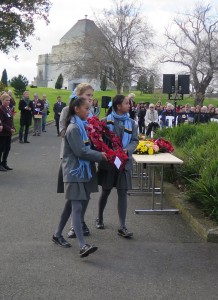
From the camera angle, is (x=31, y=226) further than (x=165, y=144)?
No

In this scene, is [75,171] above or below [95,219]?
above

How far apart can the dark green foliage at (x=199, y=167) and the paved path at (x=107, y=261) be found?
1.69ft

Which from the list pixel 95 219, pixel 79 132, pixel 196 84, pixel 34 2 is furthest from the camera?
pixel 196 84

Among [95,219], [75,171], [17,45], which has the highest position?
[17,45]

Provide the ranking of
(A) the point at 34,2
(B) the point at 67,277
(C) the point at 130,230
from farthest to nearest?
(A) the point at 34,2 < (C) the point at 130,230 < (B) the point at 67,277

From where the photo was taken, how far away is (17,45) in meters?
28.2

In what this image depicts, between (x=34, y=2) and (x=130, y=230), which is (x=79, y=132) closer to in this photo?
(x=130, y=230)

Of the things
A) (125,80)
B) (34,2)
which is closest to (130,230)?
(34,2)

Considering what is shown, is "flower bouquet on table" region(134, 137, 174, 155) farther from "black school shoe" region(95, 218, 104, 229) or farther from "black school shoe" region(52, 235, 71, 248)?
"black school shoe" region(52, 235, 71, 248)

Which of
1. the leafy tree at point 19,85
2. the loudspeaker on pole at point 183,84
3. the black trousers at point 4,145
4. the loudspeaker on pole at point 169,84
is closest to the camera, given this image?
the black trousers at point 4,145

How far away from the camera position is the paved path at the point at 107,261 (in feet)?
15.6

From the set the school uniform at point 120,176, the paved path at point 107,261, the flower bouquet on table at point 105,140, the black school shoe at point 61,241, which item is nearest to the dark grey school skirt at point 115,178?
the school uniform at point 120,176

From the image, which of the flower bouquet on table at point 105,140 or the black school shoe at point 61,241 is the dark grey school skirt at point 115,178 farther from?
the black school shoe at point 61,241

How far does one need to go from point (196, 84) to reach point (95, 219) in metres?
69.4
